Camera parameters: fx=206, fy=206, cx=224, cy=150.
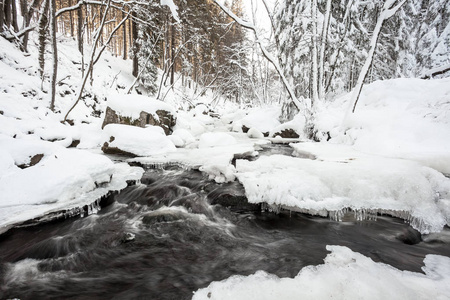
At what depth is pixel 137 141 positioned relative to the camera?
577cm

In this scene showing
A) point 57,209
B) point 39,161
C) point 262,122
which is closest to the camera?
point 57,209

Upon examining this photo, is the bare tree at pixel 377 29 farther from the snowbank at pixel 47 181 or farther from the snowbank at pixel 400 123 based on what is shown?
the snowbank at pixel 47 181

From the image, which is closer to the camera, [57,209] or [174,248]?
[174,248]

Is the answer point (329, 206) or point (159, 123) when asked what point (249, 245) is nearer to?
point (329, 206)

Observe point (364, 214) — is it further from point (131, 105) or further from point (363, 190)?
point (131, 105)

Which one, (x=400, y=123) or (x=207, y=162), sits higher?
(x=400, y=123)

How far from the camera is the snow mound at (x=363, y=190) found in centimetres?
242

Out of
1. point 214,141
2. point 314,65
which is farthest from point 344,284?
point 314,65

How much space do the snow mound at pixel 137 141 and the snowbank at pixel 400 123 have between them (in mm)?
5237

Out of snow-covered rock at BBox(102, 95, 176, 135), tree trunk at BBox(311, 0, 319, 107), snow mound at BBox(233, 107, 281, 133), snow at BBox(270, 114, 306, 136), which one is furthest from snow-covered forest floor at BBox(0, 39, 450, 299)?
snow mound at BBox(233, 107, 281, 133)

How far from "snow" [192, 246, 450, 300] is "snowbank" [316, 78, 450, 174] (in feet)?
6.80

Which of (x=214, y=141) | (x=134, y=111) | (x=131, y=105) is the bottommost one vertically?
(x=214, y=141)

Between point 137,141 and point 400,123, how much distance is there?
6.71m

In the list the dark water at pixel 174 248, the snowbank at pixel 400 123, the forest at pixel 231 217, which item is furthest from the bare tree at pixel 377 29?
the dark water at pixel 174 248
